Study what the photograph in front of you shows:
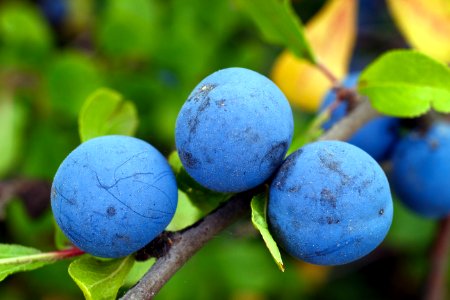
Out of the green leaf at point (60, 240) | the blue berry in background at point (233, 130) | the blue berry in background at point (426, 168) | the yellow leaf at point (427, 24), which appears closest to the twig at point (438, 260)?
the blue berry in background at point (426, 168)

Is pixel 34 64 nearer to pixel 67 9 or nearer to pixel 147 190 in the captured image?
pixel 67 9

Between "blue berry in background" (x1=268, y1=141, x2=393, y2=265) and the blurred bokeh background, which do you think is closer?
"blue berry in background" (x1=268, y1=141, x2=393, y2=265)

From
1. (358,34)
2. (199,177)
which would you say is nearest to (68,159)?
(199,177)

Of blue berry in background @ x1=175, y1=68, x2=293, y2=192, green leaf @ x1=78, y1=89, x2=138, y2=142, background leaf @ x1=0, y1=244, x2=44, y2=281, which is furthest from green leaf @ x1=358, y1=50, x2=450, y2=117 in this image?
background leaf @ x1=0, y1=244, x2=44, y2=281

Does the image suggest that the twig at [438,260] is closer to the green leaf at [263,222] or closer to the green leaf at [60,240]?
the green leaf at [263,222]

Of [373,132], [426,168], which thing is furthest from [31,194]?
[426,168]

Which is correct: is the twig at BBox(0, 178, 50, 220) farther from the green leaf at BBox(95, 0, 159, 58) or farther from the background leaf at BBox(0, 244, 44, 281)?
the green leaf at BBox(95, 0, 159, 58)

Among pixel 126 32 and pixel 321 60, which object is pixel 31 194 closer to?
pixel 126 32
